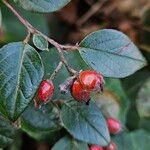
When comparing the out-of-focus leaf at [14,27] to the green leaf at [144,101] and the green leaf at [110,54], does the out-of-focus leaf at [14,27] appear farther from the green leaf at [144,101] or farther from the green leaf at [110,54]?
the green leaf at [110,54]

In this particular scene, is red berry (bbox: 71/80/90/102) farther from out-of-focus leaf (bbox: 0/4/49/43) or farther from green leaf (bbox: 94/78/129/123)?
out-of-focus leaf (bbox: 0/4/49/43)

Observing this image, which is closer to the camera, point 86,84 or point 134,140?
point 86,84

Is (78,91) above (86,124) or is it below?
above

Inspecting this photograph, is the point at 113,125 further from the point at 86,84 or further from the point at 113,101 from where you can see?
the point at 86,84

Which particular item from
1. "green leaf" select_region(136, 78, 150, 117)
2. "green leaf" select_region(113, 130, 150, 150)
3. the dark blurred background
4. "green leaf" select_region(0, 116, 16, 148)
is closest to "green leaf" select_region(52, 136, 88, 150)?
"green leaf" select_region(0, 116, 16, 148)

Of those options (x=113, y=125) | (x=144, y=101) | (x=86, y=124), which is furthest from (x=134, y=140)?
(x=86, y=124)

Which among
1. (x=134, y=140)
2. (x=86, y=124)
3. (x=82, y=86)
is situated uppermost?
(x=82, y=86)
